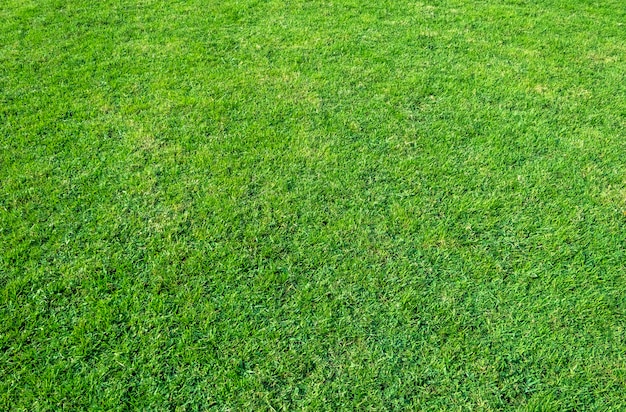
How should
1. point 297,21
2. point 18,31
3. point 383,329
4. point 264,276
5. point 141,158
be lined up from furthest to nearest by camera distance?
1. point 297,21
2. point 18,31
3. point 141,158
4. point 264,276
5. point 383,329

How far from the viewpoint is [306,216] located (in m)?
3.50

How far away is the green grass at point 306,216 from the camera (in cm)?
268

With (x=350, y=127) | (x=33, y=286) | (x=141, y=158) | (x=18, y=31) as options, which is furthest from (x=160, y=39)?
(x=33, y=286)

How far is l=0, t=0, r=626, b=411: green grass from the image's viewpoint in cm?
268

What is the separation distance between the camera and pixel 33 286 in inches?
117

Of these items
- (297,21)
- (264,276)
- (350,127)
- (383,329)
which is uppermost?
(297,21)

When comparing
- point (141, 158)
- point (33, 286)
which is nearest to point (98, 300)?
point (33, 286)

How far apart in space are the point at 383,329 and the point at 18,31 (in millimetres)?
4901

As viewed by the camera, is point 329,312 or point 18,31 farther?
point 18,31

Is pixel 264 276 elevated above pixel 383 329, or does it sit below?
above

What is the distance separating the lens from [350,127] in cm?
428

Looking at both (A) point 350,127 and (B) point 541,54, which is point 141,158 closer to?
(A) point 350,127

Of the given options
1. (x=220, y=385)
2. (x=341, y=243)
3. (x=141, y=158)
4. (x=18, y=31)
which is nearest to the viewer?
(x=220, y=385)

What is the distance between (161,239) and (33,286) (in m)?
0.77
